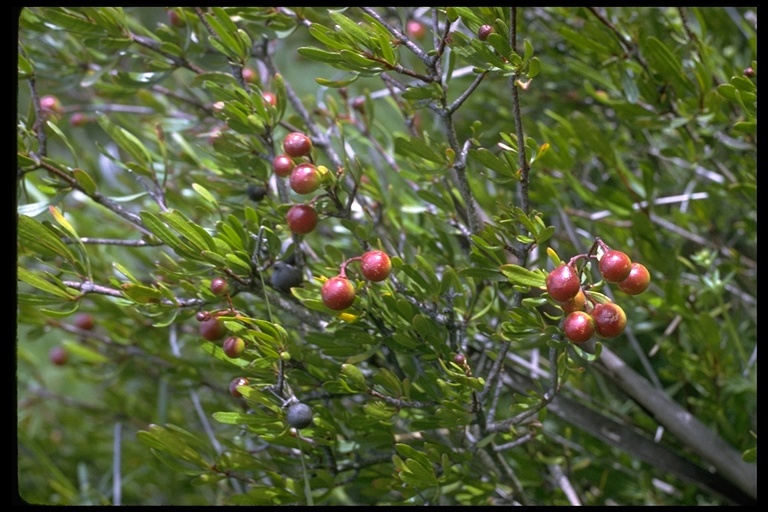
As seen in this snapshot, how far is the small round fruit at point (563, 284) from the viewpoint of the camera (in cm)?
43

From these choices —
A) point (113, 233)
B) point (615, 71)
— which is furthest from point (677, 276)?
point (113, 233)

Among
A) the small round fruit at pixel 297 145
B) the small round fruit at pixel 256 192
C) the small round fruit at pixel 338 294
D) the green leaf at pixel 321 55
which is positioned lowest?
the small round fruit at pixel 256 192

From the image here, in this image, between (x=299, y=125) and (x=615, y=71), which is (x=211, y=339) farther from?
(x=615, y=71)

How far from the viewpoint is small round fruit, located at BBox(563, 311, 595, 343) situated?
44 centimetres

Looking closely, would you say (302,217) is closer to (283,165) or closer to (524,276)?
(283,165)

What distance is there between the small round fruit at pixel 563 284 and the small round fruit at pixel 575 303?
0.01 metres

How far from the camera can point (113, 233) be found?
0.96 m

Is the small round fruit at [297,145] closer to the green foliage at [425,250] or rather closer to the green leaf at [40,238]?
the green foliage at [425,250]

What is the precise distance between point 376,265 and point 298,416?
0.11 metres

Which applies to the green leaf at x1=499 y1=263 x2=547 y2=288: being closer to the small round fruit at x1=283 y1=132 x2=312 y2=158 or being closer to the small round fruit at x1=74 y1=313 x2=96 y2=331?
the small round fruit at x1=283 y1=132 x2=312 y2=158

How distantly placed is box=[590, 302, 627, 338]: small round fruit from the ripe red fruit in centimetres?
20

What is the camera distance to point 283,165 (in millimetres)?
531

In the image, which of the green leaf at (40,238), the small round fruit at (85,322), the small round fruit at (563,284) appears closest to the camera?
the small round fruit at (563,284)

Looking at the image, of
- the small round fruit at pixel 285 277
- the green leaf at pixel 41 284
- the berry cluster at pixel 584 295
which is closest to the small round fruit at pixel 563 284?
the berry cluster at pixel 584 295
